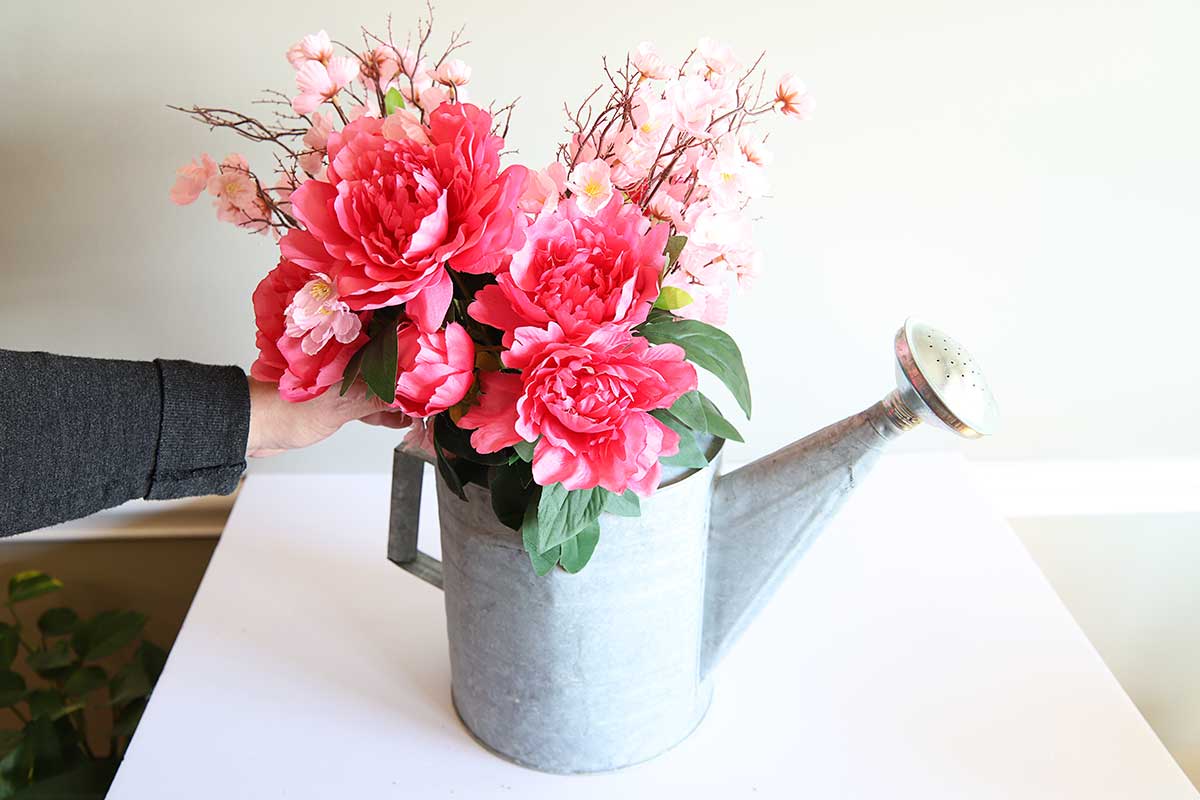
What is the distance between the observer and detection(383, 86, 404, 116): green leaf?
555 millimetres

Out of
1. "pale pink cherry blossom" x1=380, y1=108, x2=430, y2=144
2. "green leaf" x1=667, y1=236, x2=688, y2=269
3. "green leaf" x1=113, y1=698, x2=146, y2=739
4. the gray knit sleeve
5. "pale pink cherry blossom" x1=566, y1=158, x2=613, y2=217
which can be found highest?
"pale pink cherry blossom" x1=380, y1=108, x2=430, y2=144

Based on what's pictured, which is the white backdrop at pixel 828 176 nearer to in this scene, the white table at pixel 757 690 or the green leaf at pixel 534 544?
the white table at pixel 757 690

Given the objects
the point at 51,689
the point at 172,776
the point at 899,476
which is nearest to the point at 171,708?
the point at 172,776

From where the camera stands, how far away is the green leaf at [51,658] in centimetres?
102

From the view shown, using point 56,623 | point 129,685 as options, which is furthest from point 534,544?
point 56,623

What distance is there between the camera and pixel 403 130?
0.50 m

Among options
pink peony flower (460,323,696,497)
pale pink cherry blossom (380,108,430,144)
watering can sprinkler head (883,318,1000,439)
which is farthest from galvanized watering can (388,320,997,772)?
pale pink cherry blossom (380,108,430,144)

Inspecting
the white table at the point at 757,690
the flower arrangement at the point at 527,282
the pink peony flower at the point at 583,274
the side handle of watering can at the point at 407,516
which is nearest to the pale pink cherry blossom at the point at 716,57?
the flower arrangement at the point at 527,282

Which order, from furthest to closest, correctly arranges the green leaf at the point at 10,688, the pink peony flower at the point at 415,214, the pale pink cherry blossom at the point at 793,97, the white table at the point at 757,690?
the green leaf at the point at 10,688 < the white table at the point at 757,690 < the pale pink cherry blossom at the point at 793,97 < the pink peony flower at the point at 415,214

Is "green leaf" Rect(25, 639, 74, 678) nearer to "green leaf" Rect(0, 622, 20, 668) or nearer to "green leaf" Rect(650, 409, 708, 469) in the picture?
"green leaf" Rect(0, 622, 20, 668)

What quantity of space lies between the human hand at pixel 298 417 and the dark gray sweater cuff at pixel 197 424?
1cm

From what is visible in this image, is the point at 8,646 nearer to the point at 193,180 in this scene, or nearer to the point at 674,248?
the point at 193,180

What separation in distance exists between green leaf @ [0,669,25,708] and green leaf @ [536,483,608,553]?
763 mm

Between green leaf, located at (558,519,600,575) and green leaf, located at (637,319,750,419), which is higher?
green leaf, located at (637,319,750,419)
